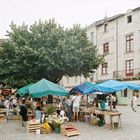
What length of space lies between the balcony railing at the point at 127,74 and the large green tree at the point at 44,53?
13160 millimetres

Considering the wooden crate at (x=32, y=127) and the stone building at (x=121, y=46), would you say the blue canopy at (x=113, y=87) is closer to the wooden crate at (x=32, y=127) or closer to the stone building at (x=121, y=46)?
the wooden crate at (x=32, y=127)

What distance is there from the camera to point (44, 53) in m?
27.3

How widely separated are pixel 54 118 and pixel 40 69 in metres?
11.1

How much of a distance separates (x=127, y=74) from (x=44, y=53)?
767 inches

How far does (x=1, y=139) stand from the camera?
1495cm

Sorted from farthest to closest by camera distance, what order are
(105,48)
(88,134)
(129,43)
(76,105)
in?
(105,48) < (129,43) < (76,105) < (88,134)

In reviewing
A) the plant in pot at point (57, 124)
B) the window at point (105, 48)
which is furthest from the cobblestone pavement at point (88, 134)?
the window at point (105, 48)

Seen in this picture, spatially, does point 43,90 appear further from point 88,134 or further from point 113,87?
point 88,134

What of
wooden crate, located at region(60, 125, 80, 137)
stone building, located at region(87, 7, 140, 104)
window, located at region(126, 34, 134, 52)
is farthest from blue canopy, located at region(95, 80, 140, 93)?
window, located at region(126, 34, 134, 52)

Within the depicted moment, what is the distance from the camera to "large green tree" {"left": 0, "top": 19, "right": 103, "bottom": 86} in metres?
27.7

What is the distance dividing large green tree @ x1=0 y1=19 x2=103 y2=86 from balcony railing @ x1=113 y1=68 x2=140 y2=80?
13160 mm

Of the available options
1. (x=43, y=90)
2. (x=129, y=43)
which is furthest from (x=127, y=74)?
(x=43, y=90)

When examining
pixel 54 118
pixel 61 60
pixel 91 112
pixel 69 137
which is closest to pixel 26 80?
pixel 61 60

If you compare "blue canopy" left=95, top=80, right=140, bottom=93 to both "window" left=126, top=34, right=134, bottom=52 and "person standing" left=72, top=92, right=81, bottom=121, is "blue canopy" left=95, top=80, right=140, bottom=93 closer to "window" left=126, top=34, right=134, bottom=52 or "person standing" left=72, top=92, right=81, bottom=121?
"person standing" left=72, top=92, right=81, bottom=121
